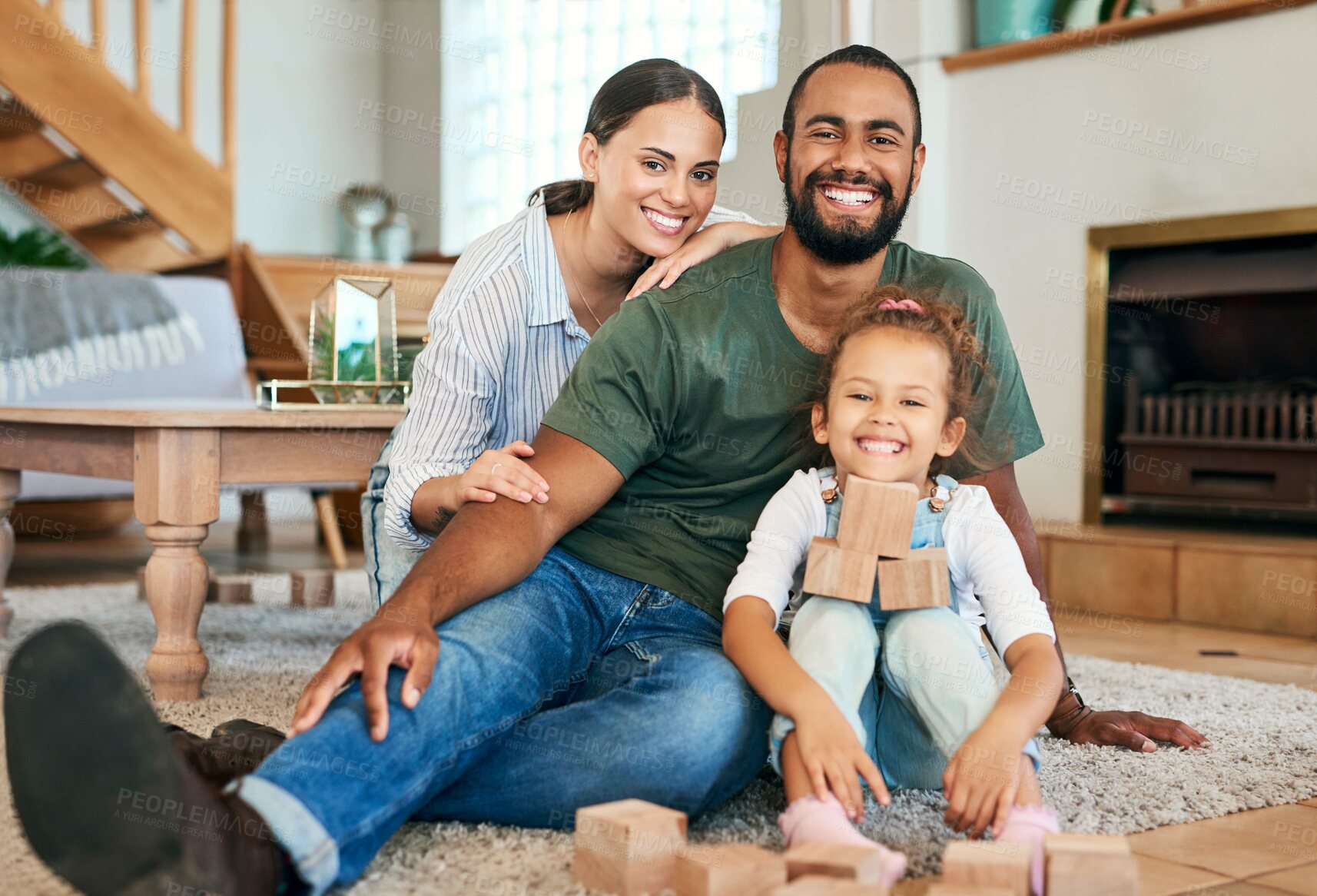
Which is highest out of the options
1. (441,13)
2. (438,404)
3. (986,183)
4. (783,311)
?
(441,13)

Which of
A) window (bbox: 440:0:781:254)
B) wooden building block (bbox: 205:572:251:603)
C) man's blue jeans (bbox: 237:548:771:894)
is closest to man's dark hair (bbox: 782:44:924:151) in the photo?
man's blue jeans (bbox: 237:548:771:894)

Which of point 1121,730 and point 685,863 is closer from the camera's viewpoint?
point 685,863

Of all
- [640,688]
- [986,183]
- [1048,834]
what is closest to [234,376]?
[986,183]

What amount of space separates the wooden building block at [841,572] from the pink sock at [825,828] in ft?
0.65

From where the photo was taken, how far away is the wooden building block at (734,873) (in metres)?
0.95

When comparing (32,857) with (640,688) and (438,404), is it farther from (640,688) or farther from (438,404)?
(438,404)

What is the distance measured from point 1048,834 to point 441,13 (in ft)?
18.0

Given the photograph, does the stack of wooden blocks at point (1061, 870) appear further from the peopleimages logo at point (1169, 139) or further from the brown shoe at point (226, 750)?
the peopleimages logo at point (1169, 139)

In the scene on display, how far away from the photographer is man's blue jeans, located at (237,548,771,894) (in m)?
0.98

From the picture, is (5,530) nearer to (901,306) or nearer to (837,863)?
(901,306)

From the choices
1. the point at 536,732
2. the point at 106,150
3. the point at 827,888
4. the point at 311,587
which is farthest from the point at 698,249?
the point at 106,150

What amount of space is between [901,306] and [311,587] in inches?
73.3

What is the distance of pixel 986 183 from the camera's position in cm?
341

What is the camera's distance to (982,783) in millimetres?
1031
